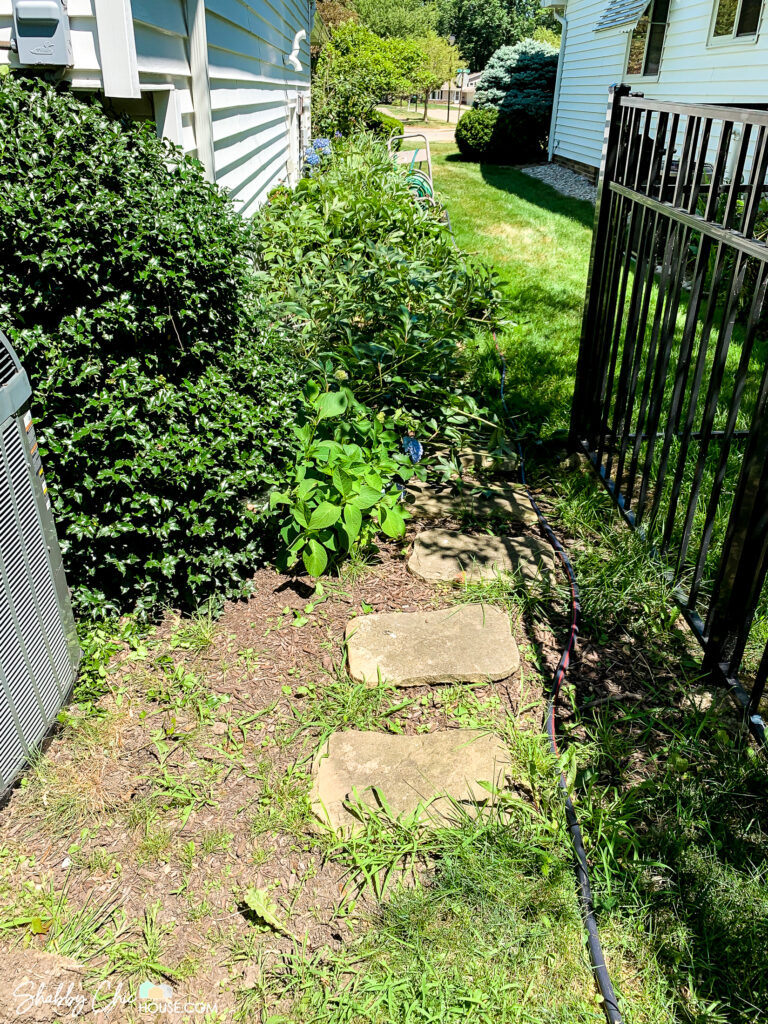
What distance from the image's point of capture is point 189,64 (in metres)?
4.22

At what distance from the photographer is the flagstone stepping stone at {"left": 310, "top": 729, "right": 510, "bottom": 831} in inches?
87.2

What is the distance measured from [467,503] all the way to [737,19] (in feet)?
29.9

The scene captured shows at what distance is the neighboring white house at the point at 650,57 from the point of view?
9.24 meters

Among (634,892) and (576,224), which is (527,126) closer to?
(576,224)

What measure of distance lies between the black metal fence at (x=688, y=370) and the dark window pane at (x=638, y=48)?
1088 centimetres

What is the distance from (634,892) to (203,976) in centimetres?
110

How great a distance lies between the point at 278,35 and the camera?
8.80m

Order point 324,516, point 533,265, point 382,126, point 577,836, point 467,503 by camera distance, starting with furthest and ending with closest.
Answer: point 382,126
point 533,265
point 467,503
point 324,516
point 577,836

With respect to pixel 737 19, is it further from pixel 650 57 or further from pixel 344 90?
pixel 344 90

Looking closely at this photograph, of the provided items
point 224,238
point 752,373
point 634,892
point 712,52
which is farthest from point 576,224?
point 634,892

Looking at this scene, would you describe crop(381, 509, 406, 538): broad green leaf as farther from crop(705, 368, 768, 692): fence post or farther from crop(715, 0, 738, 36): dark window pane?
crop(715, 0, 738, 36): dark window pane

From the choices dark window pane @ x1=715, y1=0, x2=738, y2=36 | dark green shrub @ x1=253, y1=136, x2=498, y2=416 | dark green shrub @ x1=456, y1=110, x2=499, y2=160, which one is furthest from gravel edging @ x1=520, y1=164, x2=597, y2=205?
dark green shrub @ x1=253, y1=136, x2=498, y2=416

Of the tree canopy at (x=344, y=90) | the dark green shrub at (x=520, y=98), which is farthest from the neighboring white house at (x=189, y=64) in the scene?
the dark green shrub at (x=520, y=98)

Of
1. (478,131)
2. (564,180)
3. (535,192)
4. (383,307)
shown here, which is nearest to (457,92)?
(478,131)
